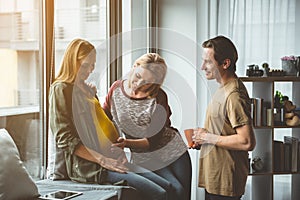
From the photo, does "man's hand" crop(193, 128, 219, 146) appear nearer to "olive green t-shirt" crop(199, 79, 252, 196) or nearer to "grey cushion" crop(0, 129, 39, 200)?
"olive green t-shirt" crop(199, 79, 252, 196)

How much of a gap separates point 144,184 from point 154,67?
0.65 m

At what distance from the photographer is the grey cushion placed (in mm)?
1887

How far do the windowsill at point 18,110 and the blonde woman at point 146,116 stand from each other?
15.3 inches

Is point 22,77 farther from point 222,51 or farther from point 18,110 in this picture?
point 222,51

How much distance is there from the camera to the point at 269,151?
3385 mm

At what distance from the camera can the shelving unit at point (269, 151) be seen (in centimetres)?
336

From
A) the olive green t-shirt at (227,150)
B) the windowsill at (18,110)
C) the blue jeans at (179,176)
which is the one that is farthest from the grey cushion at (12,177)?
the olive green t-shirt at (227,150)

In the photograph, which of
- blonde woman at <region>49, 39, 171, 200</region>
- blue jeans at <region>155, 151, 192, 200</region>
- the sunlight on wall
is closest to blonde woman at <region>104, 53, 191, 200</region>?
blue jeans at <region>155, 151, 192, 200</region>

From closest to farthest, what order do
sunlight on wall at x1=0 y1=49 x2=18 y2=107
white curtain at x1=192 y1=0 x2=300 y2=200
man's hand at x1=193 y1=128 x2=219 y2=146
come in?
1. sunlight on wall at x1=0 y1=49 x2=18 y2=107
2. man's hand at x1=193 y1=128 x2=219 y2=146
3. white curtain at x1=192 y1=0 x2=300 y2=200

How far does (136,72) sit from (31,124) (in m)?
0.64

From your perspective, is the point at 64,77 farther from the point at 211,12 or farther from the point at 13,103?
the point at 211,12

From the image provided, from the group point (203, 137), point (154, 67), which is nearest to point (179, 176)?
point (203, 137)

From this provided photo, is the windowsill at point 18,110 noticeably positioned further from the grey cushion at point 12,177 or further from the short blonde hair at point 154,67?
the short blonde hair at point 154,67

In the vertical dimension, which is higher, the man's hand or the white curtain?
the white curtain
